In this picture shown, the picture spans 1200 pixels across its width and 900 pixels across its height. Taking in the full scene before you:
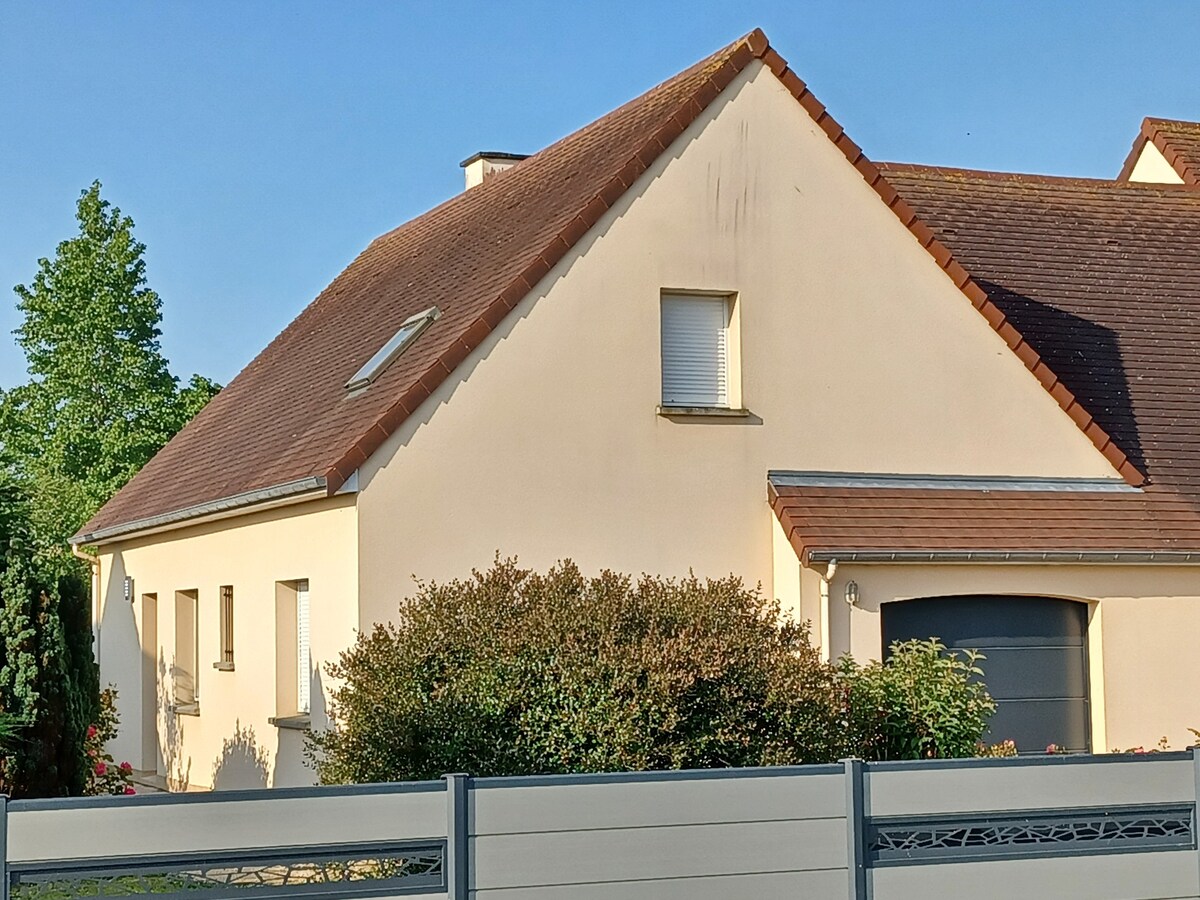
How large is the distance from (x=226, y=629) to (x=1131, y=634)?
9557mm

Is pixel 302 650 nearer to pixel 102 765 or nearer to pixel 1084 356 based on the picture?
pixel 102 765

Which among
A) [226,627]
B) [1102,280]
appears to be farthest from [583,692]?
[1102,280]

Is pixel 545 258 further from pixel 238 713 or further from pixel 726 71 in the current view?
pixel 238 713

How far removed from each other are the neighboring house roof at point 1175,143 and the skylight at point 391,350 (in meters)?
12.8

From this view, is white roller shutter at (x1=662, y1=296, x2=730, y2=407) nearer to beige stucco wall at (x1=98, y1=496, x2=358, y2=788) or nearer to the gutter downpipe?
the gutter downpipe

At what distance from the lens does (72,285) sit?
43.6 metres

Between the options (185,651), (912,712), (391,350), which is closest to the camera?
(912,712)

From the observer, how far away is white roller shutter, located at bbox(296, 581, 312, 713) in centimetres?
1847

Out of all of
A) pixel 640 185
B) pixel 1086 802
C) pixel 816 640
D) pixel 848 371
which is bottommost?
pixel 1086 802

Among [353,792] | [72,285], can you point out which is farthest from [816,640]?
[72,285]

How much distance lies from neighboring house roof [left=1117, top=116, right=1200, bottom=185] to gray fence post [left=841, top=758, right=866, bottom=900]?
58.8 feet

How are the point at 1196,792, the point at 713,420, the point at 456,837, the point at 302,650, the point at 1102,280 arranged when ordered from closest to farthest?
the point at 456,837
the point at 1196,792
the point at 713,420
the point at 302,650
the point at 1102,280

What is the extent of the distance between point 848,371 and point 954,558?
210 cm

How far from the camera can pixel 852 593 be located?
17.3 m
